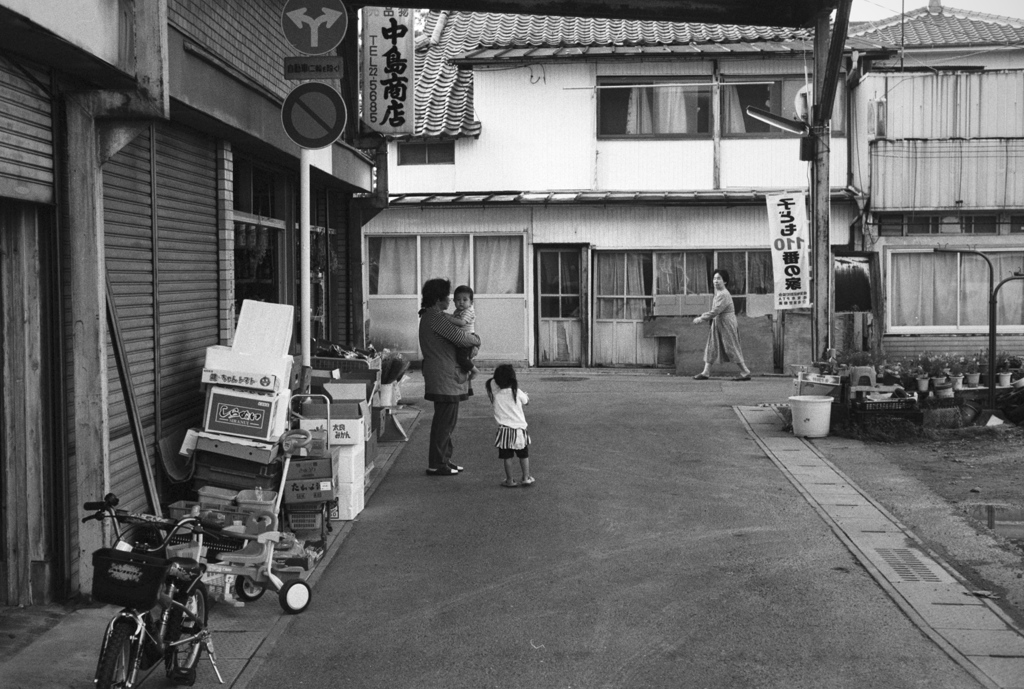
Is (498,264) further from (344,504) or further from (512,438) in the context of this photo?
(344,504)

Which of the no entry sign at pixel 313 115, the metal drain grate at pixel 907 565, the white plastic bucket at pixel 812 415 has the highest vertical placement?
the no entry sign at pixel 313 115

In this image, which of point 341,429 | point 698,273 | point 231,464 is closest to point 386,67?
point 341,429

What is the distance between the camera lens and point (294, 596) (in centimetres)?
723

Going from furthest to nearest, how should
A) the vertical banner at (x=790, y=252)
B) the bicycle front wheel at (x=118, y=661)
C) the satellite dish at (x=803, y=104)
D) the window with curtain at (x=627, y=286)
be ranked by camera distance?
the window with curtain at (x=627, y=286), the satellite dish at (x=803, y=104), the vertical banner at (x=790, y=252), the bicycle front wheel at (x=118, y=661)

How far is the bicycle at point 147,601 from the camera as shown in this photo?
5.38 meters

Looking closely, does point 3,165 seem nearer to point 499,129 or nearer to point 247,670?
point 247,670

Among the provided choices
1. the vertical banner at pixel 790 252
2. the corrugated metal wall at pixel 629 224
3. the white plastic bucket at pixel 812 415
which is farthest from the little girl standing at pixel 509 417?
the corrugated metal wall at pixel 629 224

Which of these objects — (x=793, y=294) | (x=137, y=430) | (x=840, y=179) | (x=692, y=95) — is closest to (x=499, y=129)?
(x=692, y=95)

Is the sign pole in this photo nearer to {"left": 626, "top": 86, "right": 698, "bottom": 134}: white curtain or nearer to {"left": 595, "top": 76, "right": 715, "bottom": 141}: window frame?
{"left": 595, "top": 76, "right": 715, "bottom": 141}: window frame

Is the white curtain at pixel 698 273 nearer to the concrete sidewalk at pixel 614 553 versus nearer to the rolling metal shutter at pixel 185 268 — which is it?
the concrete sidewalk at pixel 614 553

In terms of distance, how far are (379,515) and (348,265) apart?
6897 millimetres

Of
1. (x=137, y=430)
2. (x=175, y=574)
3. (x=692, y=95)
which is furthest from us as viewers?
(x=692, y=95)

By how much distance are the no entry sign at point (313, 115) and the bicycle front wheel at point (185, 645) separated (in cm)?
448

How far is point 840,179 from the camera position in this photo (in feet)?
78.0
